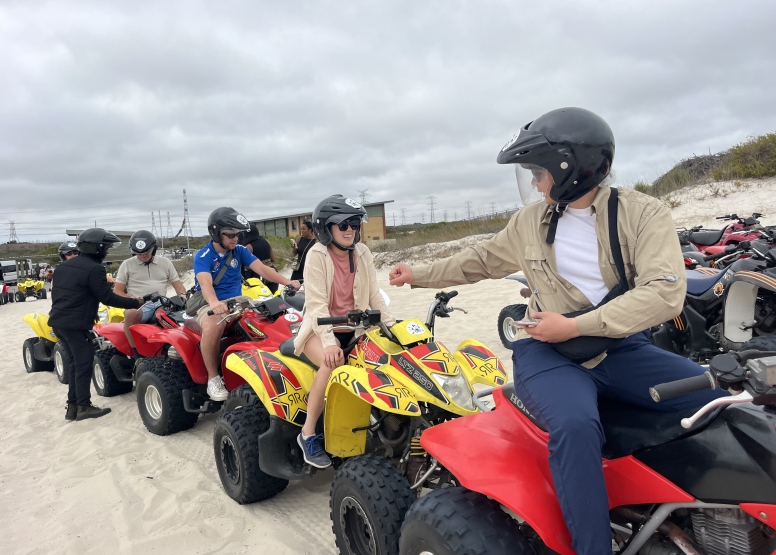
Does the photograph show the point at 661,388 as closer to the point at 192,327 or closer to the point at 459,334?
the point at 192,327

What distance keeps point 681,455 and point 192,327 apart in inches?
172

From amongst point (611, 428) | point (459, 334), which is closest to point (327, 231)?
point (611, 428)

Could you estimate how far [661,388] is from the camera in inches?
54.5

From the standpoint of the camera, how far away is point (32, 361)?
27.5 feet

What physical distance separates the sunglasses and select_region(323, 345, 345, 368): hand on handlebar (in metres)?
0.81

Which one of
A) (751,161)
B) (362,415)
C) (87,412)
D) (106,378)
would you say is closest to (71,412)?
(87,412)

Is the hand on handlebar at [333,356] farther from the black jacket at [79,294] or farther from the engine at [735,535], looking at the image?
the black jacket at [79,294]

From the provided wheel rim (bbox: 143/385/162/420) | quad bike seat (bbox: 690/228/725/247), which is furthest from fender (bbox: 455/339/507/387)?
quad bike seat (bbox: 690/228/725/247)

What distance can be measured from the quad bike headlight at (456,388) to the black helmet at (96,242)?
4.58 metres

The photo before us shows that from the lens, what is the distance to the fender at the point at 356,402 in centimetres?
259

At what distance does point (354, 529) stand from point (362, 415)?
61 centimetres

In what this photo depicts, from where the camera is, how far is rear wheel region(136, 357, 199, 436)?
195 inches

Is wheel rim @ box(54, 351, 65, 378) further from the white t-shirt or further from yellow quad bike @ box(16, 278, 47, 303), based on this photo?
yellow quad bike @ box(16, 278, 47, 303)

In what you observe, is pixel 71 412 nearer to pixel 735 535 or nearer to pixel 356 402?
pixel 356 402
